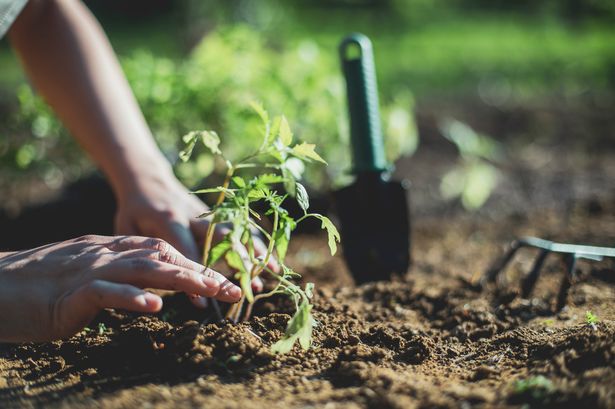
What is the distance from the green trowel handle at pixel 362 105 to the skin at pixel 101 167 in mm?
633

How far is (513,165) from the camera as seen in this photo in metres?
4.61

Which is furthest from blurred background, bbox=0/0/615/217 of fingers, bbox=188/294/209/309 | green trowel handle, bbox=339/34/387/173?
fingers, bbox=188/294/209/309

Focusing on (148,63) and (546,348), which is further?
(148,63)

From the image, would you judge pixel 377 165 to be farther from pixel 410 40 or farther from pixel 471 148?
pixel 410 40

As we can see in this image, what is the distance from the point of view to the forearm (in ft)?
7.58

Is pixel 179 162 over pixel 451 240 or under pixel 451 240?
over

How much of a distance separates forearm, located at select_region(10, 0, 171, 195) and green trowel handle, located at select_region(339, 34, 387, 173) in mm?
712

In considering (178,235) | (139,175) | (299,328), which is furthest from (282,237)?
(139,175)

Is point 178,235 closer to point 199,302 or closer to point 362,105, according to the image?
point 199,302

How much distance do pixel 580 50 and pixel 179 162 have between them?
6315 millimetres

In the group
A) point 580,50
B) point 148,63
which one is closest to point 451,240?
point 148,63

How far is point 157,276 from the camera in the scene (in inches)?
60.9

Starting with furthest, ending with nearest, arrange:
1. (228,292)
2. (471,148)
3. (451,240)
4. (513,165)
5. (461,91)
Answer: (461,91) → (513,165) → (471,148) → (451,240) → (228,292)

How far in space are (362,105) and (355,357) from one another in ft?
3.54
